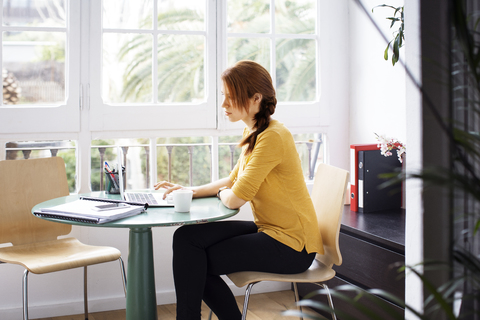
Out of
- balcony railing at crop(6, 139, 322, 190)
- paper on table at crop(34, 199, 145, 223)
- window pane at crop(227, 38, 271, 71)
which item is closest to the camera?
paper on table at crop(34, 199, 145, 223)

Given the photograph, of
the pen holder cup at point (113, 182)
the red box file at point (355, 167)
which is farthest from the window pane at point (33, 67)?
the red box file at point (355, 167)

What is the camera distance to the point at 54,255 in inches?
80.4

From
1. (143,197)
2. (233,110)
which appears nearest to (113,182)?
(143,197)

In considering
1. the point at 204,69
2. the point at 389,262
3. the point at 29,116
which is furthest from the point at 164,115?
the point at 389,262

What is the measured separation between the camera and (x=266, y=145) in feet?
5.90

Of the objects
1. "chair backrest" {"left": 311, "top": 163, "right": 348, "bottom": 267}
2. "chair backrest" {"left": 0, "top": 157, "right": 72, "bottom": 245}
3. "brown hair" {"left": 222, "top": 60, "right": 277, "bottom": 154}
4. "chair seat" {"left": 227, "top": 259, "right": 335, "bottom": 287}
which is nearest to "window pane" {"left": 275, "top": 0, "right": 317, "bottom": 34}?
"brown hair" {"left": 222, "top": 60, "right": 277, "bottom": 154}

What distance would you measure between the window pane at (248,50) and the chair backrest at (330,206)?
1.07 metres

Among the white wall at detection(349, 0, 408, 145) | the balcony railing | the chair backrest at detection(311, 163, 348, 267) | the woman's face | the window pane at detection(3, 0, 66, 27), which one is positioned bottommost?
the chair backrest at detection(311, 163, 348, 267)

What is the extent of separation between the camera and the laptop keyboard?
192 cm

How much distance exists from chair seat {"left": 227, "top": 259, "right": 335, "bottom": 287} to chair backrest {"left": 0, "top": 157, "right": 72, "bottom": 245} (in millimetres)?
1102

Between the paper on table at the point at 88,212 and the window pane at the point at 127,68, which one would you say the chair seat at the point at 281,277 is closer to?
the paper on table at the point at 88,212

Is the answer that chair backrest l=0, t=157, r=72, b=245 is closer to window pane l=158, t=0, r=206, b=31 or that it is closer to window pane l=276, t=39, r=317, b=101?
window pane l=158, t=0, r=206, b=31

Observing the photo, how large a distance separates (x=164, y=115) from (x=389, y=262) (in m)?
1.51

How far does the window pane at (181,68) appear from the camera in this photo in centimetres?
274
